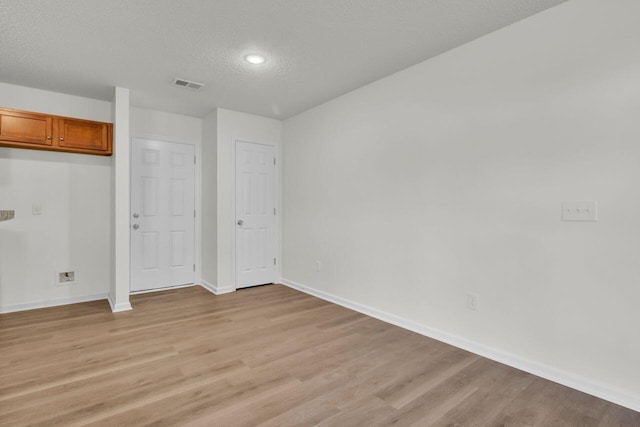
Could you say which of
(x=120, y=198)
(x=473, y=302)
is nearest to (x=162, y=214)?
(x=120, y=198)

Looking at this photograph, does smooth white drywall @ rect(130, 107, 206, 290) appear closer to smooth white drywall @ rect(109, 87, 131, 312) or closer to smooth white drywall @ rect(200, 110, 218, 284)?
smooth white drywall @ rect(200, 110, 218, 284)

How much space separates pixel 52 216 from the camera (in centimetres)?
387

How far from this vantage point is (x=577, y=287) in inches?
84.7

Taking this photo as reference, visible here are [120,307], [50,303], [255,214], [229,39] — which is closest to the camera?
[229,39]

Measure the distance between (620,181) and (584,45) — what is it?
92 cm

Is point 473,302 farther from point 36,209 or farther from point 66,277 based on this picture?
point 36,209

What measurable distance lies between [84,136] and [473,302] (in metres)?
4.48

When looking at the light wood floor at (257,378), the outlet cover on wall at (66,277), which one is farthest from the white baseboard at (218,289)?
the outlet cover on wall at (66,277)

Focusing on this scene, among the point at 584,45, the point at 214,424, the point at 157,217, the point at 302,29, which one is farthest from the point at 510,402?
the point at 157,217

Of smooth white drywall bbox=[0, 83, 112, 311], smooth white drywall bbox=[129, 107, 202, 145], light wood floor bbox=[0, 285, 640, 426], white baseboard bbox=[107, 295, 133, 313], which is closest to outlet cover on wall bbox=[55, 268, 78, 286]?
smooth white drywall bbox=[0, 83, 112, 311]

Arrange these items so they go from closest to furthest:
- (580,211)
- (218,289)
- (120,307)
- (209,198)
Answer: (580,211)
(120,307)
(218,289)
(209,198)

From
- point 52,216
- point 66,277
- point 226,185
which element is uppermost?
point 226,185

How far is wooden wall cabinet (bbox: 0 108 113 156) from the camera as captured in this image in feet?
11.1

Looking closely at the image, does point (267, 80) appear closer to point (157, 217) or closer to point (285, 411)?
point (157, 217)
